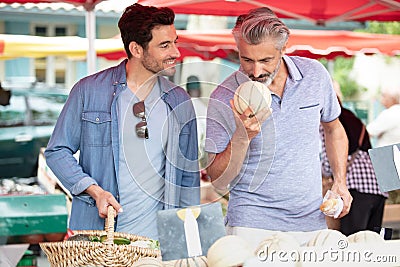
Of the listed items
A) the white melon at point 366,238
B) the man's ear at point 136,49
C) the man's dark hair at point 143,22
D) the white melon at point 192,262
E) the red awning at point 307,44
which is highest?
the man's dark hair at point 143,22

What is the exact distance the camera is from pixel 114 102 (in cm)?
285

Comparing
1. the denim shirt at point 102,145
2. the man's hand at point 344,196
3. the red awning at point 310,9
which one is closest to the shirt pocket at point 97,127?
the denim shirt at point 102,145

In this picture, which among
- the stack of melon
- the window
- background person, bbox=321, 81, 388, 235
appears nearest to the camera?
the stack of melon

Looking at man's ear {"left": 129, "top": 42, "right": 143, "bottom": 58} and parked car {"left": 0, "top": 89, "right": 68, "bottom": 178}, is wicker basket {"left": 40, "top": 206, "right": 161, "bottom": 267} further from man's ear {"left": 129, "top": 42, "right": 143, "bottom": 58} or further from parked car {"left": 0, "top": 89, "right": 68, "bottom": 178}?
parked car {"left": 0, "top": 89, "right": 68, "bottom": 178}

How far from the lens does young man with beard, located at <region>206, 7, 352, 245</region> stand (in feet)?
8.45

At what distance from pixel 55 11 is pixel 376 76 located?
7.34 m

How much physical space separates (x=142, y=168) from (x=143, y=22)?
1.77 feet

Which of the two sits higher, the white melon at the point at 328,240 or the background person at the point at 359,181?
the white melon at the point at 328,240

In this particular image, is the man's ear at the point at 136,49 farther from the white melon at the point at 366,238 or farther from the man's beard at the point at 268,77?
the white melon at the point at 366,238

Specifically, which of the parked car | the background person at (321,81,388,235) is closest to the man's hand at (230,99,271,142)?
the background person at (321,81,388,235)

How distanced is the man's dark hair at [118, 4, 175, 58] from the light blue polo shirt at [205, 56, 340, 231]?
0.36 meters

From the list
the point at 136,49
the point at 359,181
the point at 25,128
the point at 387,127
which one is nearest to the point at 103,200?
the point at 136,49

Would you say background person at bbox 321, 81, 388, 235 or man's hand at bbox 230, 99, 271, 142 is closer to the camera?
man's hand at bbox 230, 99, 271, 142

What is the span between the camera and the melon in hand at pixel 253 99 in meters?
2.34
